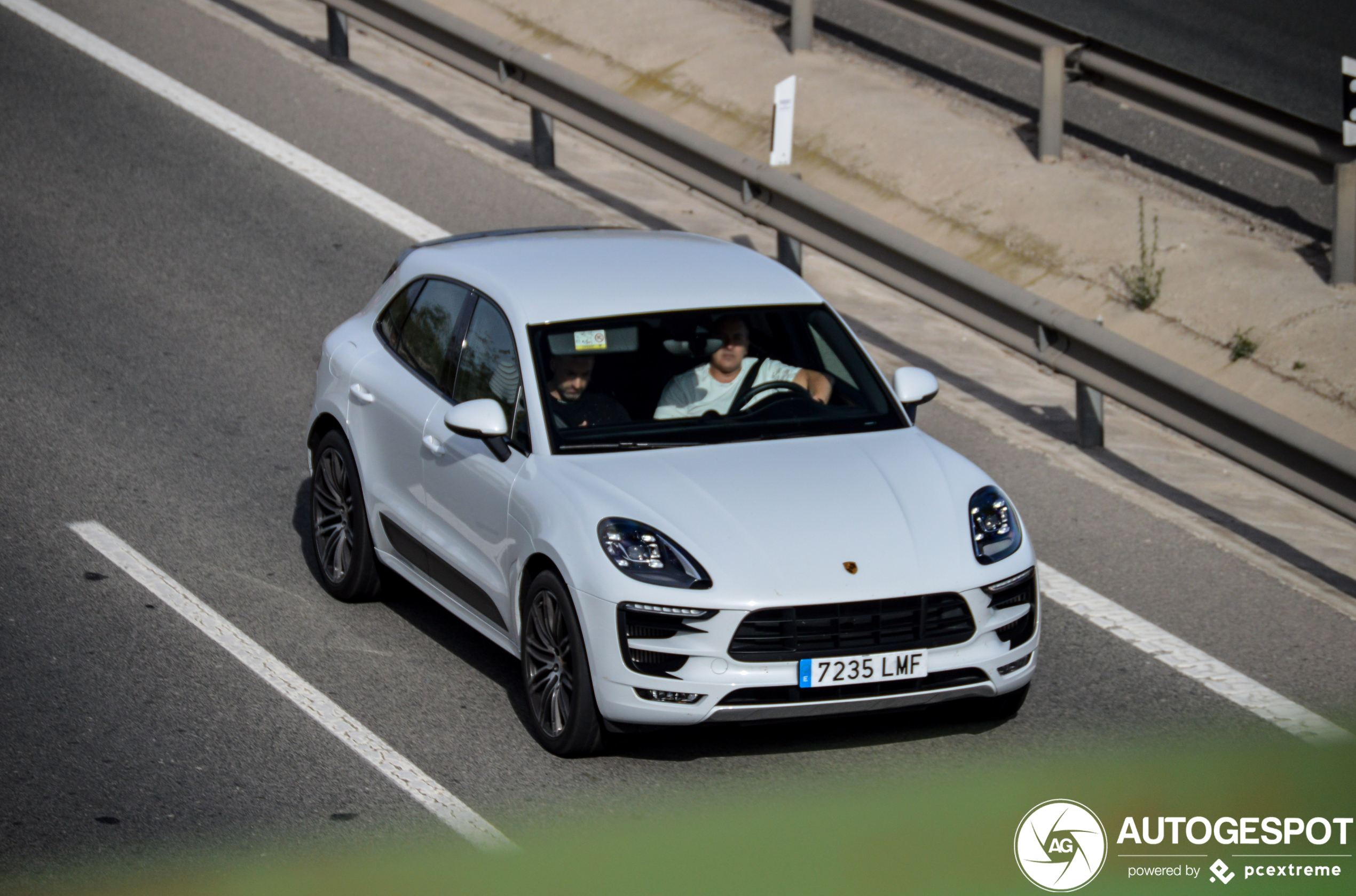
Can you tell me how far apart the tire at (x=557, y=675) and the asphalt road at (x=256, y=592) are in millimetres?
109

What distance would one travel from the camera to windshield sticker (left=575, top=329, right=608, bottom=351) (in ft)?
23.1

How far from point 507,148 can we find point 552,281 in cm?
730

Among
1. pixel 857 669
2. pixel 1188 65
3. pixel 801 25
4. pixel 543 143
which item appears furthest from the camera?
pixel 801 25

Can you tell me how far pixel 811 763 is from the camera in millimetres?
A: 6383

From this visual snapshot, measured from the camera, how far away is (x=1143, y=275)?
1157cm

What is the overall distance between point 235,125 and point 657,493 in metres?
8.93

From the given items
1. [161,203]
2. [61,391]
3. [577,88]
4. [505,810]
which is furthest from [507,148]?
[505,810]

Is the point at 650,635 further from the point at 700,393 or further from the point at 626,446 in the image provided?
the point at 700,393

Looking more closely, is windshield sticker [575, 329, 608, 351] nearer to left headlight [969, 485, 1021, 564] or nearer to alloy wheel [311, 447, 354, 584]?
alloy wheel [311, 447, 354, 584]

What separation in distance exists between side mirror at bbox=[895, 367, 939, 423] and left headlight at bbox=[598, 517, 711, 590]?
1.59 meters

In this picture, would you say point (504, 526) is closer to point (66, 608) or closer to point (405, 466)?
point (405, 466)

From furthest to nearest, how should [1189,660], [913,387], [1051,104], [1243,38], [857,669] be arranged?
1. [1243,38]
2. [1051,104]
3. [1189,660]
4. [913,387]
5. [857,669]

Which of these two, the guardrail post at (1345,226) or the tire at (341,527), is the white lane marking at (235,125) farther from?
the guardrail post at (1345,226)

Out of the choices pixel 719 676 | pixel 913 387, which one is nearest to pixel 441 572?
pixel 719 676
